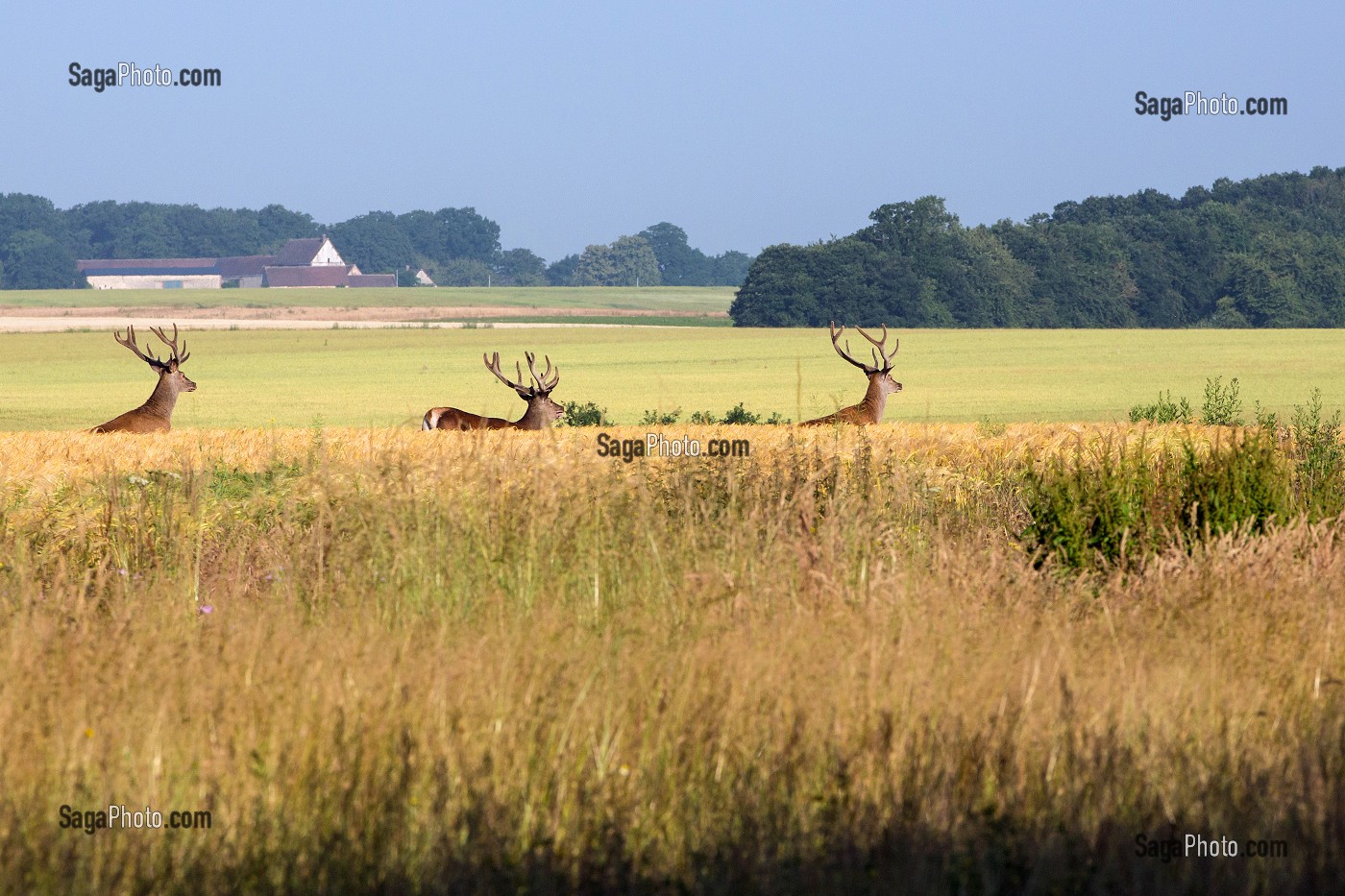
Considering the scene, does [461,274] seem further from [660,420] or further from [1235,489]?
[1235,489]

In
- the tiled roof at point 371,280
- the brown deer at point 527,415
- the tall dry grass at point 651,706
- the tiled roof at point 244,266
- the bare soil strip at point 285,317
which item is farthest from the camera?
the tiled roof at point 244,266

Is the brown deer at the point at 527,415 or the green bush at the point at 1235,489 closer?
the green bush at the point at 1235,489

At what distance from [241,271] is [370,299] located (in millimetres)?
57194

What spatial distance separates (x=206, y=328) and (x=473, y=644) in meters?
71.2

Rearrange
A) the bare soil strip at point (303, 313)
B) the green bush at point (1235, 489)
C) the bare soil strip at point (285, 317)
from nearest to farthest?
1. the green bush at point (1235, 489)
2. the bare soil strip at point (285, 317)
3. the bare soil strip at point (303, 313)

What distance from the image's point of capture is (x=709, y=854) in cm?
434

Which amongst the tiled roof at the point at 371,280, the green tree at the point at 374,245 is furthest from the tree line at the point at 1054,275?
the green tree at the point at 374,245

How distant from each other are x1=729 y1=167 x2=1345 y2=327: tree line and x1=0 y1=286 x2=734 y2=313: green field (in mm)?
28039

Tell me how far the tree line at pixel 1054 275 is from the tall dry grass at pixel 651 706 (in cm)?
→ 7412

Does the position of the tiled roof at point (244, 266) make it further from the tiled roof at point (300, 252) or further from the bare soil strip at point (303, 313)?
the bare soil strip at point (303, 313)

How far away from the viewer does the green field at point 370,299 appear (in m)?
106

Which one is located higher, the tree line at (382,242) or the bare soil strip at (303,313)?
the tree line at (382,242)

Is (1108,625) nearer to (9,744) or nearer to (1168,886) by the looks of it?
(1168,886)

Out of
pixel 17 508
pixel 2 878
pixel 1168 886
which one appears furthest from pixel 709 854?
pixel 17 508
